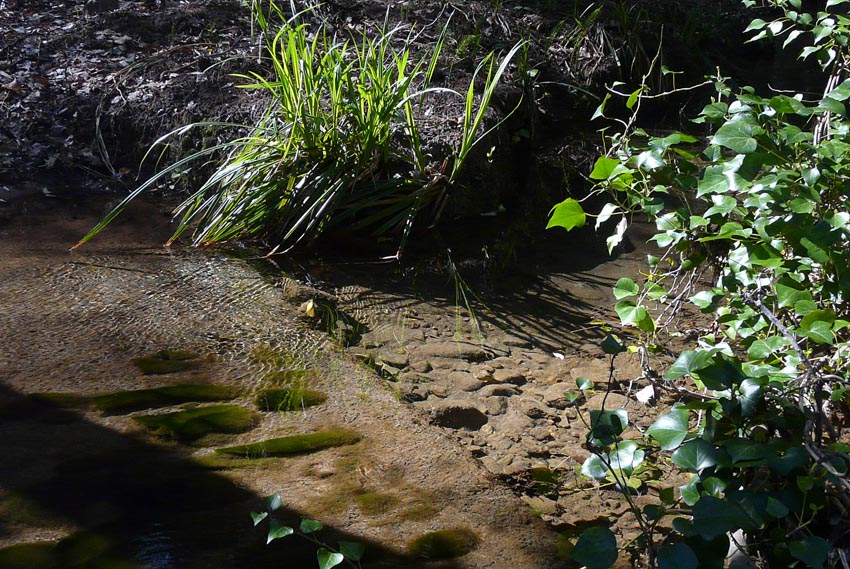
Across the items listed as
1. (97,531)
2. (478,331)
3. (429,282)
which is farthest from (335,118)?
(97,531)

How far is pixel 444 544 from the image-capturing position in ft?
6.65

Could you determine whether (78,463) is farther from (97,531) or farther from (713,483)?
(713,483)

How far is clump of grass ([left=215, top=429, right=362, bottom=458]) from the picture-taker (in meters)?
2.34

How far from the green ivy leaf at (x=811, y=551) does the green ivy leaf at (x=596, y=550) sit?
0.31 metres

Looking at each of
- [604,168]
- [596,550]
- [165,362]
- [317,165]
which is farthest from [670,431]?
[317,165]

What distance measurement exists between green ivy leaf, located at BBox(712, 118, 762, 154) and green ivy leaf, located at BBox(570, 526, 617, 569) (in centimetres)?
95

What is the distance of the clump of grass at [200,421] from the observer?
2.39 m

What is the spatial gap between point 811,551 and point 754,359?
475mm

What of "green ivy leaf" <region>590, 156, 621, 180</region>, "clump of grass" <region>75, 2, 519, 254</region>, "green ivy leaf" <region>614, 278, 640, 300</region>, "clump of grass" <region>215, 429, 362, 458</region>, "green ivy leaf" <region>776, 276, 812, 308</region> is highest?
"green ivy leaf" <region>590, 156, 621, 180</region>

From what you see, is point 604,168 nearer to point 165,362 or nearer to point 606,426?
point 606,426

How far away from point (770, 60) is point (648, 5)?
4.44 feet

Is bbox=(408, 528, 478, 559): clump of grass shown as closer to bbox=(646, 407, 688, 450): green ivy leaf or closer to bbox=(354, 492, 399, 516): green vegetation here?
bbox=(354, 492, 399, 516): green vegetation

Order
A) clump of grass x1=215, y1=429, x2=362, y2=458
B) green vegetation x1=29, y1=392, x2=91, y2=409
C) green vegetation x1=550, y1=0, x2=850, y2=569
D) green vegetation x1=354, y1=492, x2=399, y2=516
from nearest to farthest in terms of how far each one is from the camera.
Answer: green vegetation x1=550, y1=0, x2=850, y2=569
green vegetation x1=354, y1=492, x2=399, y2=516
clump of grass x1=215, y1=429, x2=362, y2=458
green vegetation x1=29, y1=392, x2=91, y2=409

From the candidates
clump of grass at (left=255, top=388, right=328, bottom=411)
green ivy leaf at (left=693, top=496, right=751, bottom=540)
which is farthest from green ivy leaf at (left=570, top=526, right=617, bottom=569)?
clump of grass at (left=255, top=388, right=328, bottom=411)
